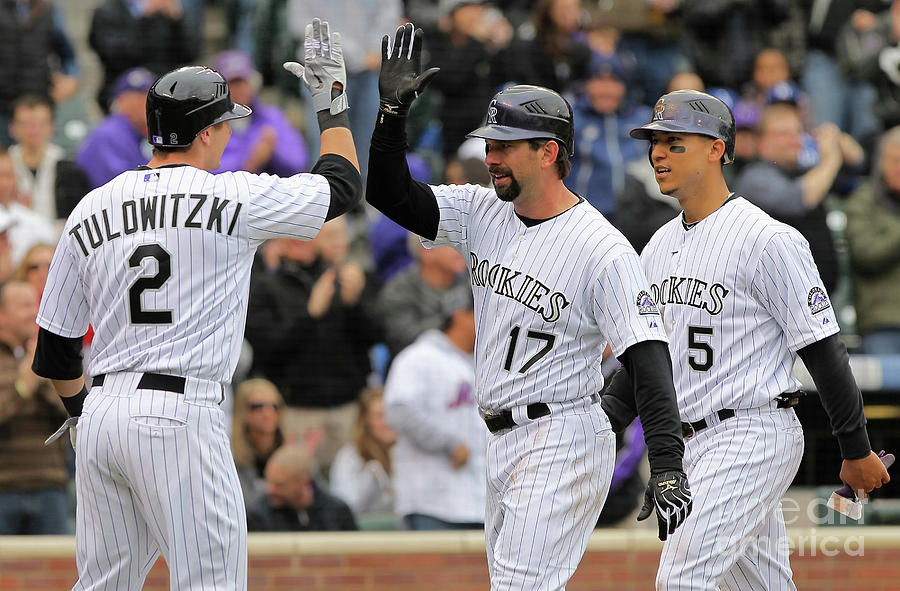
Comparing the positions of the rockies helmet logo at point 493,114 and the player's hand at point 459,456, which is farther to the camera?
the player's hand at point 459,456

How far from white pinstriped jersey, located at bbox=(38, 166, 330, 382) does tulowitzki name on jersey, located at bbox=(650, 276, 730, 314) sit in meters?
1.31

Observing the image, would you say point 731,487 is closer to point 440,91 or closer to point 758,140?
point 758,140

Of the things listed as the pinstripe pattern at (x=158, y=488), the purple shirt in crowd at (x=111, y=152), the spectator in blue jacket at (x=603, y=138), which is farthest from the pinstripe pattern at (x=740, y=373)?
the purple shirt in crowd at (x=111, y=152)

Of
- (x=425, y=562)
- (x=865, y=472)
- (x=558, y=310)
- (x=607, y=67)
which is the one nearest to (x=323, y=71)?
(x=558, y=310)

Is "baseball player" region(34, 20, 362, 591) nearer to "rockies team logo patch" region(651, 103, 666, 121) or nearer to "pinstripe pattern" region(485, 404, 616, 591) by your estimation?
"pinstripe pattern" region(485, 404, 616, 591)

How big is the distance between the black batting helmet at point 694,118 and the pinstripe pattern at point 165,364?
1357 millimetres

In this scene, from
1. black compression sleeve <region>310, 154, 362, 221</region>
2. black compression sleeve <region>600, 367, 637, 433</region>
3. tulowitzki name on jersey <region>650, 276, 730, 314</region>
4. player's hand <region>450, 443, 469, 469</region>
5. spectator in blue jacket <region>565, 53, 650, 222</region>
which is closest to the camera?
black compression sleeve <region>310, 154, 362, 221</region>

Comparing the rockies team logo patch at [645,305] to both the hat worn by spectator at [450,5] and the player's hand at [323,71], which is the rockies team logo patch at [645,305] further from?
the hat worn by spectator at [450,5]

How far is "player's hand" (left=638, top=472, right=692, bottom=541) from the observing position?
373 cm

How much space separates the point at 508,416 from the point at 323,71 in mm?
1245

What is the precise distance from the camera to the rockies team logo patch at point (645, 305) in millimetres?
3879

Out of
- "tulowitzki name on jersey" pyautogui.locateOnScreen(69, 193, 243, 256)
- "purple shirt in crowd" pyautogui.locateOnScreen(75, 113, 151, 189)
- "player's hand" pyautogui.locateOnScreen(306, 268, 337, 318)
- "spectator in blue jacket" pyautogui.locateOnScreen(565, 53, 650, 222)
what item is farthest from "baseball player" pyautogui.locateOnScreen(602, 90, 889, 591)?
"purple shirt in crowd" pyautogui.locateOnScreen(75, 113, 151, 189)

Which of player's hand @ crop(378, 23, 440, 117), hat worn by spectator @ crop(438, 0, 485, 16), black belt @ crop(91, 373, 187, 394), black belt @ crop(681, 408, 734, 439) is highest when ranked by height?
hat worn by spectator @ crop(438, 0, 485, 16)

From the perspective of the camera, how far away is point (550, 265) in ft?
13.2
